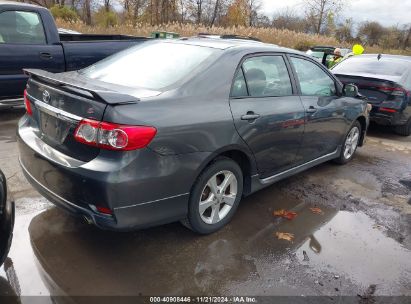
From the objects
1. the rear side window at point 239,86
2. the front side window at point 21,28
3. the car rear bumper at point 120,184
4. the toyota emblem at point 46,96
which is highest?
the front side window at point 21,28

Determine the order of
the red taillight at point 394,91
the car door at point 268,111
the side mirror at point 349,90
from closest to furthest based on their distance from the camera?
1. the car door at point 268,111
2. the side mirror at point 349,90
3. the red taillight at point 394,91

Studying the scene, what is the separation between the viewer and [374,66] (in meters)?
7.59

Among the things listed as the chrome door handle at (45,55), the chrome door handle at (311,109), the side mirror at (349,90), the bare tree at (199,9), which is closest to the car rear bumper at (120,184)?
the chrome door handle at (311,109)

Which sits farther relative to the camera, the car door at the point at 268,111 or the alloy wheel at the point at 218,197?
the car door at the point at 268,111

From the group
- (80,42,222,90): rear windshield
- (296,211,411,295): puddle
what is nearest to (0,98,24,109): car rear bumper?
(80,42,222,90): rear windshield

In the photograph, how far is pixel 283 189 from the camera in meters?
4.47

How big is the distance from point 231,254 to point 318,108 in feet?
6.73

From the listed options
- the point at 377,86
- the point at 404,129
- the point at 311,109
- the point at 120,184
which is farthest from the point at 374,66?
the point at 120,184

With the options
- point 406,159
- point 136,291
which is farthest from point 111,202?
point 406,159

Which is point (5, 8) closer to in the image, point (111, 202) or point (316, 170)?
point (111, 202)

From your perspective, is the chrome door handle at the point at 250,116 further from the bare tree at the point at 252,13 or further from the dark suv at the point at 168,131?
the bare tree at the point at 252,13

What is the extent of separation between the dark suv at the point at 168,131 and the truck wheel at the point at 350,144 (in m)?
1.39

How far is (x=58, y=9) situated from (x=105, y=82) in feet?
76.5

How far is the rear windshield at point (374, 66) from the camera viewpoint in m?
7.39
